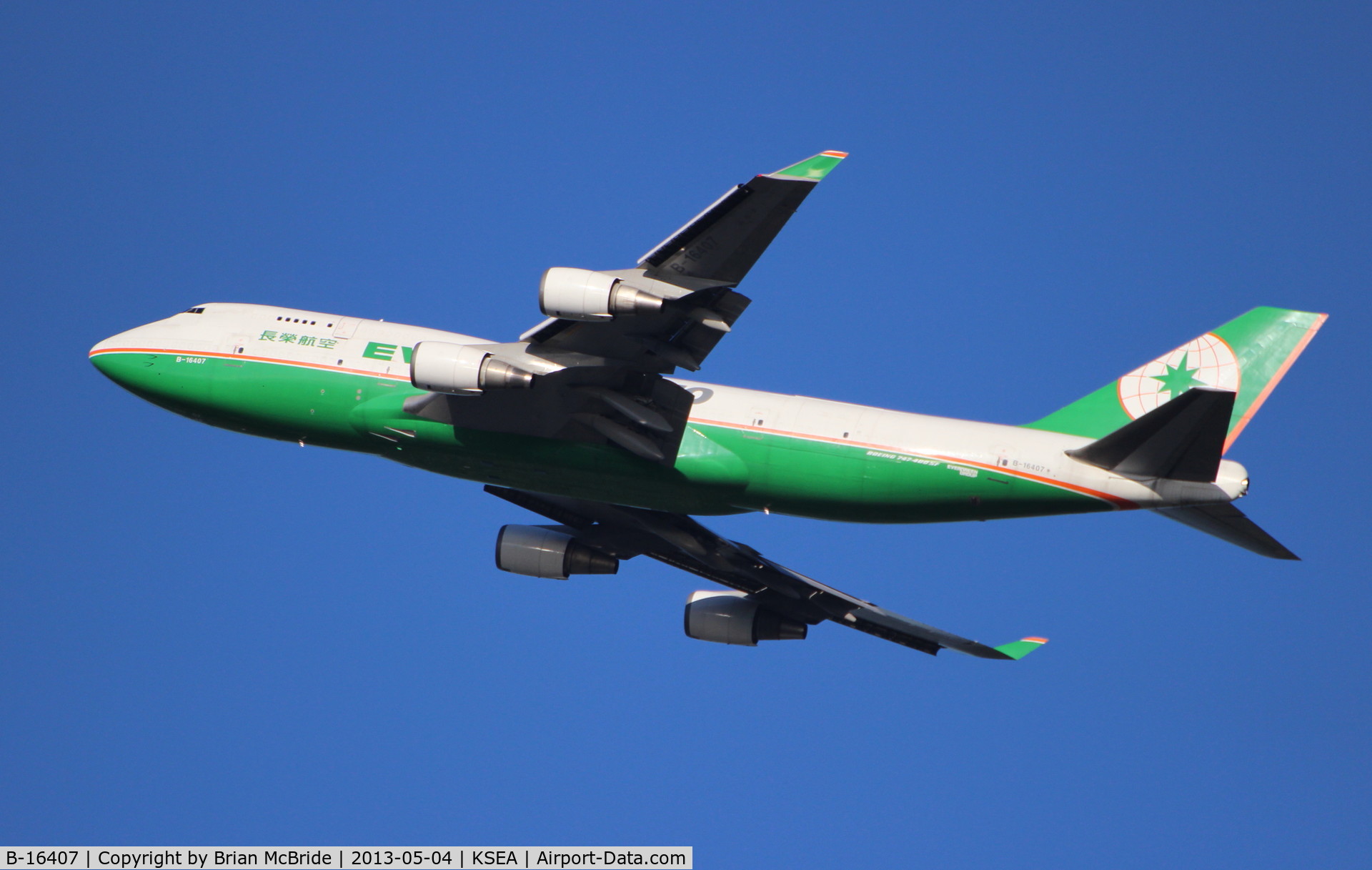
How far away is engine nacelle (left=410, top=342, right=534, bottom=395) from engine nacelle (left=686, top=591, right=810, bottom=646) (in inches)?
463

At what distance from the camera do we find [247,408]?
31.0 metres

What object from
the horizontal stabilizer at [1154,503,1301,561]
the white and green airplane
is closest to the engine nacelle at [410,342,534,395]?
the white and green airplane

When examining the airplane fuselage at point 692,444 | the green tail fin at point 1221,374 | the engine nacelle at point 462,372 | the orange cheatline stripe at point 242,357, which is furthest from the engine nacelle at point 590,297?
the green tail fin at point 1221,374

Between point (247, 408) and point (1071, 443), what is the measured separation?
19013mm

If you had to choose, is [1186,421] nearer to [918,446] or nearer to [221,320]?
[918,446]

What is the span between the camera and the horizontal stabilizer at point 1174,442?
25.3 meters

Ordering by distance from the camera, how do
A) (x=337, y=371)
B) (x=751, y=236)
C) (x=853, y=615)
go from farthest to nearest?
(x=853, y=615) → (x=337, y=371) → (x=751, y=236)

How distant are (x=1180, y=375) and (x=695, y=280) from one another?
1293cm

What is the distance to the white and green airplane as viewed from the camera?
25.2 m

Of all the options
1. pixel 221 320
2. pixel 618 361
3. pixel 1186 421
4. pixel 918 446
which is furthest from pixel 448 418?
pixel 1186 421

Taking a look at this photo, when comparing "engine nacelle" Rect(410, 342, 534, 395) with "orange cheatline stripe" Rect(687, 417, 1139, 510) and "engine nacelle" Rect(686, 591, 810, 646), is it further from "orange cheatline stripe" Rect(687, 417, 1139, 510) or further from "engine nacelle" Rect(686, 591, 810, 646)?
"engine nacelle" Rect(686, 591, 810, 646)

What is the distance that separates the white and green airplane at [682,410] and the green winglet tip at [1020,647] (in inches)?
285

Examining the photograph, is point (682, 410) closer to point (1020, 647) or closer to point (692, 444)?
point (692, 444)

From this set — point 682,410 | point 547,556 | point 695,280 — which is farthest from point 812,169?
point 547,556
